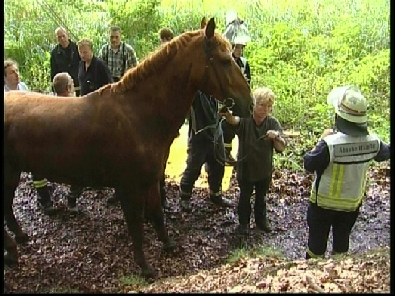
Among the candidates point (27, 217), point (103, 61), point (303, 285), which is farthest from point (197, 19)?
point (303, 285)

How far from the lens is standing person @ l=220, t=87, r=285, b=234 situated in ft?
16.5

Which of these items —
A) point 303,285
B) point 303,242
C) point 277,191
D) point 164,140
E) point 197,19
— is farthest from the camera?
point 197,19

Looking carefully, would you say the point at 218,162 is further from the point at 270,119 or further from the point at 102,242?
the point at 102,242

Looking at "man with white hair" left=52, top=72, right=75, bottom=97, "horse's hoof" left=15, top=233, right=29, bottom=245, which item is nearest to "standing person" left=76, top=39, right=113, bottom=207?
"man with white hair" left=52, top=72, right=75, bottom=97

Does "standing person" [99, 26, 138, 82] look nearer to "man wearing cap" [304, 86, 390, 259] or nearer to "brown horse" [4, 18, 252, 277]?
"brown horse" [4, 18, 252, 277]

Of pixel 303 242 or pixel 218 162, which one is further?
pixel 218 162

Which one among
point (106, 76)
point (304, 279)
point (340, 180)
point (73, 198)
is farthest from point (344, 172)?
point (106, 76)

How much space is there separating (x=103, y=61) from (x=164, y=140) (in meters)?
3.13

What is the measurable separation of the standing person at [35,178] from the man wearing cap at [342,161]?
125 inches

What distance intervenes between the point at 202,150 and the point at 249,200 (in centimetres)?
85

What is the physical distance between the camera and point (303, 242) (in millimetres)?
5699

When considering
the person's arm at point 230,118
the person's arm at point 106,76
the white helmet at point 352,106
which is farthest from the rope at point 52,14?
the white helmet at point 352,106

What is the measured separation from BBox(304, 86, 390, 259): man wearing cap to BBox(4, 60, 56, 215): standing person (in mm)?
3182

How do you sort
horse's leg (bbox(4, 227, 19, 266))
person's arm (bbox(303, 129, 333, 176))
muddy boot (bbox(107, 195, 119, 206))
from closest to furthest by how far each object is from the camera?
person's arm (bbox(303, 129, 333, 176))
horse's leg (bbox(4, 227, 19, 266))
muddy boot (bbox(107, 195, 119, 206))
